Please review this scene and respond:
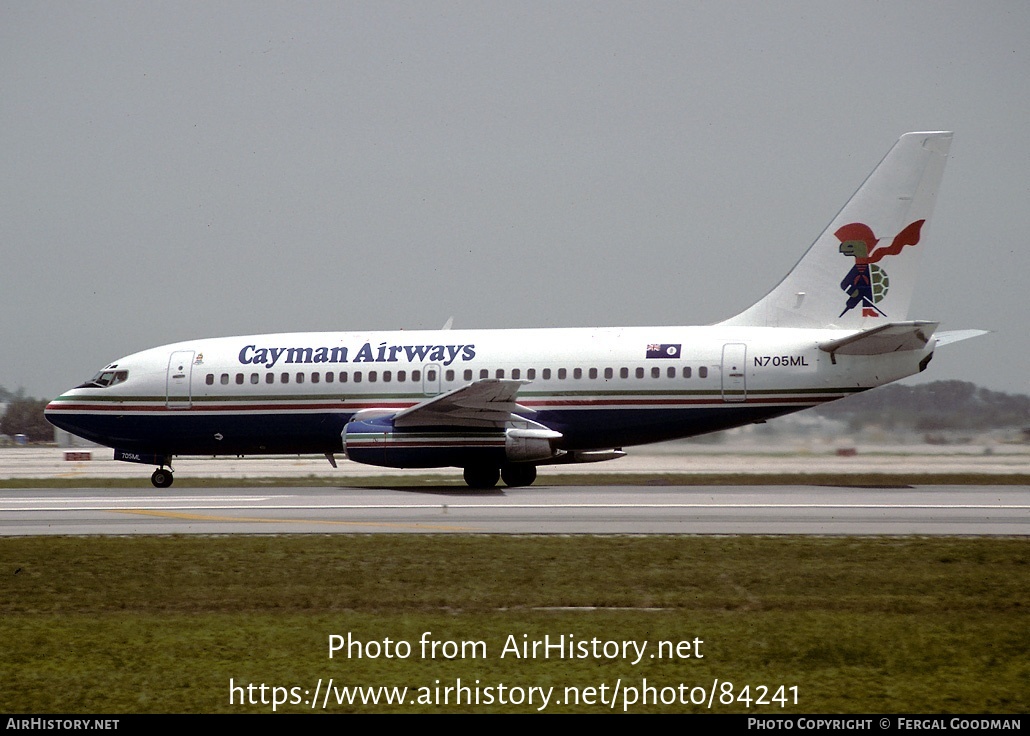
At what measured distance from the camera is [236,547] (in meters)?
16.5

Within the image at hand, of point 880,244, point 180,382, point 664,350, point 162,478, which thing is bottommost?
point 162,478

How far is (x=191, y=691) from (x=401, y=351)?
2321 cm

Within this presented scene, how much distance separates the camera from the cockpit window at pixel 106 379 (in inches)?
1303

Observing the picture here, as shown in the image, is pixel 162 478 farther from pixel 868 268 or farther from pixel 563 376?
pixel 868 268

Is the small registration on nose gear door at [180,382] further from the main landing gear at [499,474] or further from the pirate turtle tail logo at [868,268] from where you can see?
the pirate turtle tail logo at [868,268]

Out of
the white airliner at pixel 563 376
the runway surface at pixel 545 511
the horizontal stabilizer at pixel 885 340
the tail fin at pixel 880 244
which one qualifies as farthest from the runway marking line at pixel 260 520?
the tail fin at pixel 880 244

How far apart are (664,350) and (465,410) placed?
17.9 feet

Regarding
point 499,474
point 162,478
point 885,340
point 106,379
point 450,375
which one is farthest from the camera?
point 106,379

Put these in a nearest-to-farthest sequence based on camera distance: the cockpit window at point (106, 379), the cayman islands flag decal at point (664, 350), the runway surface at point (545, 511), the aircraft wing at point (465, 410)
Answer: the runway surface at point (545, 511), the aircraft wing at point (465, 410), the cayman islands flag decal at point (664, 350), the cockpit window at point (106, 379)

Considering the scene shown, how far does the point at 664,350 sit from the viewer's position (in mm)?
29516

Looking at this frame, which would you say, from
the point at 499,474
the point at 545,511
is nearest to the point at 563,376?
the point at 499,474

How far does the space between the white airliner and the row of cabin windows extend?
37 mm

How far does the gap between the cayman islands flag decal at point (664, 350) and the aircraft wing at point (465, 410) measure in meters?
3.49

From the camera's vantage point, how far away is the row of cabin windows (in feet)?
96.1
